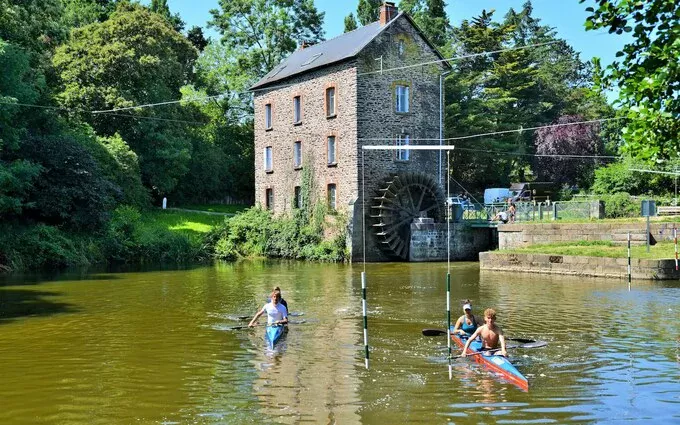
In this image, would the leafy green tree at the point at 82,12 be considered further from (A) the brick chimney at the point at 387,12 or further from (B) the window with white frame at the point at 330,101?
(A) the brick chimney at the point at 387,12

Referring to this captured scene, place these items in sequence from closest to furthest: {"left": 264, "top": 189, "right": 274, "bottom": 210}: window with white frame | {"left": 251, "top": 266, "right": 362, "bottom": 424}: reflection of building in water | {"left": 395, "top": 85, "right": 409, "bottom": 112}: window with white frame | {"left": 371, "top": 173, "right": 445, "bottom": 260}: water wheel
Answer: {"left": 251, "top": 266, "right": 362, "bottom": 424}: reflection of building in water → {"left": 371, "top": 173, "right": 445, "bottom": 260}: water wheel → {"left": 395, "top": 85, "right": 409, "bottom": 112}: window with white frame → {"left": 264, "top": 189, "right": 274, "bottom": 210}: window with white frame

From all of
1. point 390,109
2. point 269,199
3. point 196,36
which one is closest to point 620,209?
point 390,109

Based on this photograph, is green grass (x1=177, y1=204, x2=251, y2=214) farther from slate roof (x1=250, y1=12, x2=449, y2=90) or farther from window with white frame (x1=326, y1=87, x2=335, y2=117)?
window with white frame (x1=326, y1=87, x2=335, y2=117)

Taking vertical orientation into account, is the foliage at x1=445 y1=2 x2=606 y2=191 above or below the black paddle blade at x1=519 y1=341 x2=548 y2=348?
above

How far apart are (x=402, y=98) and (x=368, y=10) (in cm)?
2915

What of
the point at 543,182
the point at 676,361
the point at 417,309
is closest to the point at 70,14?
the point at 543,182

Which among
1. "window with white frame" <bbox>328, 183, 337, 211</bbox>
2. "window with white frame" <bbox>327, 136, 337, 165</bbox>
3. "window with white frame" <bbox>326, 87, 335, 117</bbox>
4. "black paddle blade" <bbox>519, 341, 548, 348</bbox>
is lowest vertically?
"black paddle blade" <bbox>519, 341, 548, 348</bbox>

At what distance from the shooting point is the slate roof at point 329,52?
39.8 metres

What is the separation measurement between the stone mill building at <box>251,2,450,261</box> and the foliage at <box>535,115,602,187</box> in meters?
15.7

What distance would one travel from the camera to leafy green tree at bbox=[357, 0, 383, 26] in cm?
6744

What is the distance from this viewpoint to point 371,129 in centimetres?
3925

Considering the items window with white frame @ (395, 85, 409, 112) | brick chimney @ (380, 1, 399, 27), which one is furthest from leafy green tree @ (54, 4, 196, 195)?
window with white frame @ (395, 85, 409, 112)

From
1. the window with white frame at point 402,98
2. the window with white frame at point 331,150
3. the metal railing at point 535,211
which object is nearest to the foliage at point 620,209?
the metal railing at point 535,211

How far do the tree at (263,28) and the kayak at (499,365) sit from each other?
48.9m
